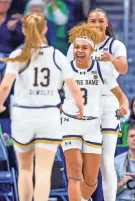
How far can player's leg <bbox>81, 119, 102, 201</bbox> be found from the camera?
12.6 ft

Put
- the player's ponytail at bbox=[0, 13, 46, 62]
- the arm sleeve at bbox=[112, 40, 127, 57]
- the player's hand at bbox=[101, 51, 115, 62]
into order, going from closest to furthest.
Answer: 1. the player's ponytail at bbox=[0, 13, 46, 62]
2. the player's hand at bbox=[101, 51, 115, 62]
3. the arm sleeve at bbox=[112, 40, 127, 57]

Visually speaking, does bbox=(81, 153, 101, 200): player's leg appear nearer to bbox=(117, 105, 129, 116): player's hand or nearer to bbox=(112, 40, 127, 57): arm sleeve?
bbox=(117, 105, 129, 116): player's hand

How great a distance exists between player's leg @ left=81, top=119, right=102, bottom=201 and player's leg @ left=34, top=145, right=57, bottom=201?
0.44 meters

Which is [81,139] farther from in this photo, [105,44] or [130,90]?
[130,90]

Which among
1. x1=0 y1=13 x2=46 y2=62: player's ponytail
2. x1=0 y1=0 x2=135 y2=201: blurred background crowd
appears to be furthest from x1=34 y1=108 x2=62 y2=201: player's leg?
x1=0 y1=0 x2=135 y2=201: blurred background crowd

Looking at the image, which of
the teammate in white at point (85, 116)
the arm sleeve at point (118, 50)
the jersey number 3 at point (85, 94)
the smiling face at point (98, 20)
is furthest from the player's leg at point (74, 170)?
the smiling face at point (98, 20)

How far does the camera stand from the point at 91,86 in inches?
152

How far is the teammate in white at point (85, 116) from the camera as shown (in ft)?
12.6

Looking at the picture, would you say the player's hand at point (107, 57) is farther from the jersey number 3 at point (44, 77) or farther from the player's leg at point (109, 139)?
the jersey number 3 at point (44, 77)

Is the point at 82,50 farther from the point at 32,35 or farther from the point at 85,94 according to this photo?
the point at 32,35

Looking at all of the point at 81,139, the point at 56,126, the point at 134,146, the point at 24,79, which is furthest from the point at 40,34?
the point at 134,146

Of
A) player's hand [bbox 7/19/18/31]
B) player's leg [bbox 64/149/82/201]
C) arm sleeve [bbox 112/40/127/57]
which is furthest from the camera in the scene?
player's hand [bbox 7/19/18/31]

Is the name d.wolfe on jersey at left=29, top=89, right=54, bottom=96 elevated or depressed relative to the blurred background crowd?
depressed

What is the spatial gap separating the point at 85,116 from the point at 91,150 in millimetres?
207
